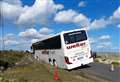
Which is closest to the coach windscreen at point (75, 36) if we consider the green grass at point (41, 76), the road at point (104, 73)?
the road at point (104, 73)

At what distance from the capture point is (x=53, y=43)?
3203 centimetres

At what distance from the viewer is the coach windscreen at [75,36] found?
1123 inches

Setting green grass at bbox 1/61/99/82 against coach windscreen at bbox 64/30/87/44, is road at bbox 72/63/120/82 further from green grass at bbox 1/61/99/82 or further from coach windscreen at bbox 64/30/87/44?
coach windscreen at bbox 64/30/87/44

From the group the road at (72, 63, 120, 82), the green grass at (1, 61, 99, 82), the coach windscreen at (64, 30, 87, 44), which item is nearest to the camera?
the green grass at (1, 61, 99, 82)

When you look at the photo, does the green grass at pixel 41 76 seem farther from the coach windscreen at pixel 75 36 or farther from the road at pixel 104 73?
the coach windscreen at pixel 75 36

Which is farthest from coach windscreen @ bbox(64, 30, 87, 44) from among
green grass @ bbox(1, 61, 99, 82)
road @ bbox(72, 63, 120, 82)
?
green grass @ bbox(1, 61, 99, 82)

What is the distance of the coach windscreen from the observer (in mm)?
28531

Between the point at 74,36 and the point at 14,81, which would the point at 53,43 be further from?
the point at 14,81

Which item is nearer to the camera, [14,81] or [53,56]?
[14,81]

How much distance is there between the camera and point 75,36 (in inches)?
1134

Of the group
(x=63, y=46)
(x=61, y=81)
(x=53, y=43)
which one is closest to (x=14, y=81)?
(x=61, y=81)

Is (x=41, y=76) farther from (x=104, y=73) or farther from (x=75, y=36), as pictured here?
(x=75, y=36)

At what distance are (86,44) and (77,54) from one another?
1253mm

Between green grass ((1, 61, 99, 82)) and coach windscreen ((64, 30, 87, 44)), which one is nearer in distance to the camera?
green grass ((1, 61, 99, 82))
